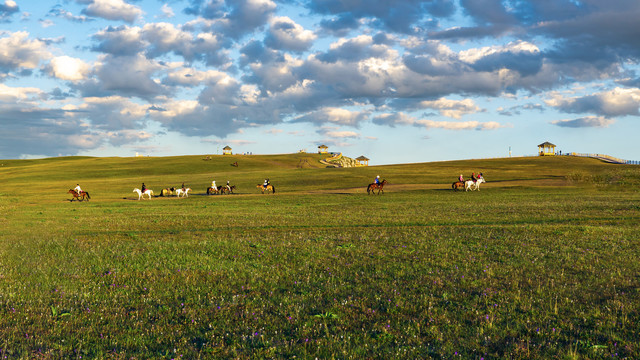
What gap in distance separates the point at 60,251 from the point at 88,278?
6.52 m

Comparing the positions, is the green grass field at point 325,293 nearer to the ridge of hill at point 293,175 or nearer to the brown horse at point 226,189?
Answer: the brown horse at point 226,189

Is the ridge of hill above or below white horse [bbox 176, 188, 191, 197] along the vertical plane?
above

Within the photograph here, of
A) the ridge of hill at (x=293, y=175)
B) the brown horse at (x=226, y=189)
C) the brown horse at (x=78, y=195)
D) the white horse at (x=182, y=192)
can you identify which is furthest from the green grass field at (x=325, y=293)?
the ridge of hill at (x=293, y=175)

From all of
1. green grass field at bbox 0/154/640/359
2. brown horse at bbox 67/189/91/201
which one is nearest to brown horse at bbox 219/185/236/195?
brown horse at bbox 67/189/91/201

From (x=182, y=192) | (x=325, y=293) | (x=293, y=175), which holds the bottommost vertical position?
(x=325, y=293)

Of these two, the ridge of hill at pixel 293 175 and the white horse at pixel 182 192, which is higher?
the ridge of hill at pixel 293 175

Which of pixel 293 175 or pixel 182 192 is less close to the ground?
pixel 293 175

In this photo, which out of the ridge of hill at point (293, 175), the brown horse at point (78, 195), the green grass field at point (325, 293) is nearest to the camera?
the green grass field at point (325, 293)

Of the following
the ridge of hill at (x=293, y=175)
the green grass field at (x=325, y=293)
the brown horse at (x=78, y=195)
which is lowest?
the green grass field at (x=325, y=293)

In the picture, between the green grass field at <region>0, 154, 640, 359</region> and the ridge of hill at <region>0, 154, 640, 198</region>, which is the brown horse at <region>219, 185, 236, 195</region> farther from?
the green grass field at <region>0, 154, 640, 359</region>

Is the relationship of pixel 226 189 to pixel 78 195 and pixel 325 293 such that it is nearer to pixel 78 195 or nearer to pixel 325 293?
pixel 78 195

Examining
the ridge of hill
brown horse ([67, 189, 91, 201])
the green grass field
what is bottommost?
the green grass field

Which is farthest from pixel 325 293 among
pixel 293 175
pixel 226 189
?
pixel 293 175

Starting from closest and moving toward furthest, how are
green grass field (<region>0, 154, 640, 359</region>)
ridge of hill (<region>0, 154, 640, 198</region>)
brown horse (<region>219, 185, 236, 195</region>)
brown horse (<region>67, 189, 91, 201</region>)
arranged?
green grass field (<region>0, 154, 640, 359</region>) → brown horse (<region>67, 189, 91, 201</region>) → brown horse (<region>219, 185, 236, 195</region>) → ridge of hill (<region>0, 154, 640, 198</region>)
